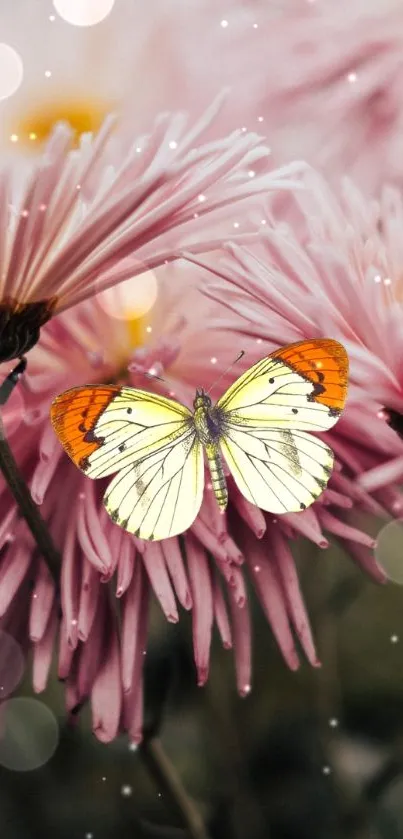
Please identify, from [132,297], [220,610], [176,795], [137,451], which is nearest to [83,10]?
[132,297]

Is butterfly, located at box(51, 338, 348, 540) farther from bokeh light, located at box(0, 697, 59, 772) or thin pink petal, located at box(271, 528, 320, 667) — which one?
bokeh light, located at box(0, 697, 59, 772)

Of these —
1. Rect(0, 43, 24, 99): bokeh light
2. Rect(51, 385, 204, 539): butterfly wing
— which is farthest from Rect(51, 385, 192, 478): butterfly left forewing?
Rect(0, 43, 24, 99): bokeh light

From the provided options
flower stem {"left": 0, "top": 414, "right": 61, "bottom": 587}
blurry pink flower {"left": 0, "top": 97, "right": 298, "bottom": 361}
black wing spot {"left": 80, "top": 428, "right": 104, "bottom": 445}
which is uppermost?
blurry pink flower {"left": 0, "top": 97, "right": 298, "bottom": 361}

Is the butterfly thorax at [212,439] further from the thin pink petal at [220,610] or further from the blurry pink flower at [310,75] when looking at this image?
the blurry pink flower at [310,75]

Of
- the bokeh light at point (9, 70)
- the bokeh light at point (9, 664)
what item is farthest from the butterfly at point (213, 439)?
the bokeh light at point (9, 70)

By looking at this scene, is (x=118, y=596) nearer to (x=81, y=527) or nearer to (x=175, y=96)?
(x=81, y=527)

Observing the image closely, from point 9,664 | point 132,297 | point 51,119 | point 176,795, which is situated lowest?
point 176,795

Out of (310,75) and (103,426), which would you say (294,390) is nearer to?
(103,426)
